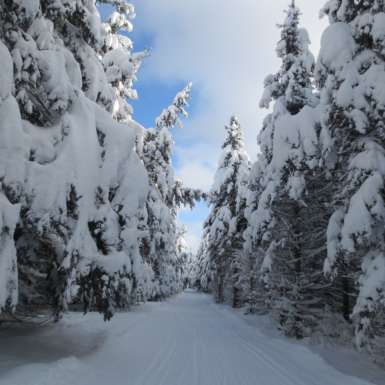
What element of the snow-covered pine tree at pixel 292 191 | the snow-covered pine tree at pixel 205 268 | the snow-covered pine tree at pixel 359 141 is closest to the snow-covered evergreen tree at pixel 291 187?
the snow-covered pine tree at pixel 292 191

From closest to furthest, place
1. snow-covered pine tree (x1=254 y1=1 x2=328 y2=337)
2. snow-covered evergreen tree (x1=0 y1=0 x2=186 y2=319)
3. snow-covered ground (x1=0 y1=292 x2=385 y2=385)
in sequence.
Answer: snow-covered evergreen tree (x1=0 y1=0 x2=186 y2=319) < snow-covered ground (x1=0 y1=292 x2=385 y2=385) < snow-covered pine tree (x1=254 y1=1 x2=328 y2=337)

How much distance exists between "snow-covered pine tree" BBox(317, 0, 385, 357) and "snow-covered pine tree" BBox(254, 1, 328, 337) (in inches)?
136

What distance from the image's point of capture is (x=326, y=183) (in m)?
17.5

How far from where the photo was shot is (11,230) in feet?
22.4

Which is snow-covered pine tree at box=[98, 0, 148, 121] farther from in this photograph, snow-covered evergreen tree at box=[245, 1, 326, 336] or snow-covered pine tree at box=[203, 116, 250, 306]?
snow-covered pine tree at box=[203, 116, 250, 306]

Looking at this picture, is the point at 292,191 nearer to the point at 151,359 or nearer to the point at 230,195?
the point at 151,359

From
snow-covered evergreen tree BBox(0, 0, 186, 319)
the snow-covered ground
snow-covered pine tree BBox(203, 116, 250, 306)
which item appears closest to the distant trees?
the snow-covered ground

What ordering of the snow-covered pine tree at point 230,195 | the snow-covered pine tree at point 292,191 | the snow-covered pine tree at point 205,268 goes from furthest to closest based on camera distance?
the snow-covered pine tree at point 205,268 → the snow-covered pine tree at point 230,195 → the snow-covered pine tree at point 292,191

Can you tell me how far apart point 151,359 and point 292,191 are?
8.35 m

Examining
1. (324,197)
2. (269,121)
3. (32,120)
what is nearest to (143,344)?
(32,120)

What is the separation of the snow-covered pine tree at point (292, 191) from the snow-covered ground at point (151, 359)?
7.87ft

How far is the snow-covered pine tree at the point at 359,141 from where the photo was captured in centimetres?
1005

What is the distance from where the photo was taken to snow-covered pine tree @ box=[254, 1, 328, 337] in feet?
53.2

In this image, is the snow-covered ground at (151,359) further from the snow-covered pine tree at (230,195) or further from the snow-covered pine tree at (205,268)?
the snow-covered pine tree at (205,268)
